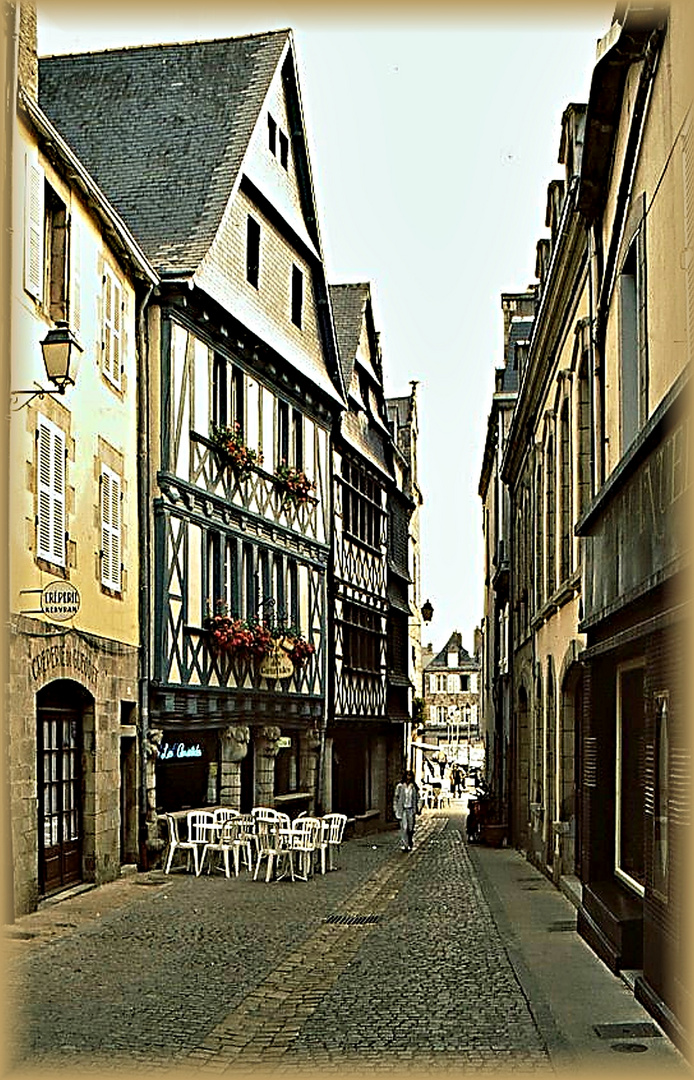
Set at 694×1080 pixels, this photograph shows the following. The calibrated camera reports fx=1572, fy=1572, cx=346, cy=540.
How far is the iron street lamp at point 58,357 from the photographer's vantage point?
1402 cm

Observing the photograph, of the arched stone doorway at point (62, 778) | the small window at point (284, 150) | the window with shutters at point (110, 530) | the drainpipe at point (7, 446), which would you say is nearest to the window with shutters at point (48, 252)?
the drainpipe at point (7, 446)

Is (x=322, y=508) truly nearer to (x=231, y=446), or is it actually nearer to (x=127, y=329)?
(x=231, y=446)

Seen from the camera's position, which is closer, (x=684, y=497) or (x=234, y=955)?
(x=684, y=497)

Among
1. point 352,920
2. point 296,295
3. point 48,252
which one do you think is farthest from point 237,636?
point 48,252

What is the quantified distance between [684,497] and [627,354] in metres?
4.23

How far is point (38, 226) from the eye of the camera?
1462 centimetres

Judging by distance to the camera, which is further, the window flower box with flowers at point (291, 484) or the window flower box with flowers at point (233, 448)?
the window flower box with flowers at point (291, 484)

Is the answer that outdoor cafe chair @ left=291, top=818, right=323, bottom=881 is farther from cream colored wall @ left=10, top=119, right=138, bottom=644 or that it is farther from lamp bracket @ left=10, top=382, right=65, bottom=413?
lamp bracket @ left=10, top=382, right=65, bottom=413

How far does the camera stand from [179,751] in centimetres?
2070

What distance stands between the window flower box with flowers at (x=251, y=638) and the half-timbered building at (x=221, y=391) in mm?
41

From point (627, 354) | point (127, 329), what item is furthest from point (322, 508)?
point (627, 354)

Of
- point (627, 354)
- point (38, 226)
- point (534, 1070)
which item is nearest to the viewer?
point (534, 1070)

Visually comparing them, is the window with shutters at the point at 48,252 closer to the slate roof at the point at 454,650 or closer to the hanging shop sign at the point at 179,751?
the hanging shop sign at the point at 179,751

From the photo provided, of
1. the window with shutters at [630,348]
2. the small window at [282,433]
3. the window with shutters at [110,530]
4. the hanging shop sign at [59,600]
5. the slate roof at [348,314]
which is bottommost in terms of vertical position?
the hanging shop sign at [59,600]
